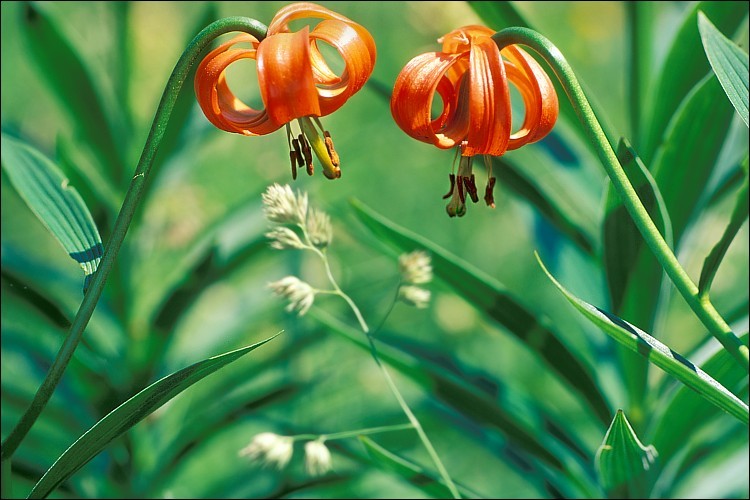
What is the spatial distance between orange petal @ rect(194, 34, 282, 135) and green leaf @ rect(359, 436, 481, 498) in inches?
11.2

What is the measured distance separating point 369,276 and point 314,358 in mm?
145

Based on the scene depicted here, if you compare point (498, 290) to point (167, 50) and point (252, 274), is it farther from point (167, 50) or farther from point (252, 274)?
point (167, 50)

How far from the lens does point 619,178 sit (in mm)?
409

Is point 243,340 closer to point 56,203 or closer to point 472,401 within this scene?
point 472,401

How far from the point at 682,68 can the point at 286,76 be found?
1.27 feet

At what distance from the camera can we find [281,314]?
85 centimetres

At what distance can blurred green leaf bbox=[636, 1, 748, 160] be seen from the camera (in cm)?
62

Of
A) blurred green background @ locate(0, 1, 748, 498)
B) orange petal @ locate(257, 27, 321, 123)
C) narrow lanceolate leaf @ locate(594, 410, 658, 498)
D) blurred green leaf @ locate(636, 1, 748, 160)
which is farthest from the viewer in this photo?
blurred green background @ locate(0, 1, 748, 498)

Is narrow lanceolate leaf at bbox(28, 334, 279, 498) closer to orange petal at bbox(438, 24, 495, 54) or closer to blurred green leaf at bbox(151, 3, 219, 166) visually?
orange petal at bbox(438, 24, 495, 54)

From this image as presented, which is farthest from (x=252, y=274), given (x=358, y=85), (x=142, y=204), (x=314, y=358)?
(x=358, y=85)

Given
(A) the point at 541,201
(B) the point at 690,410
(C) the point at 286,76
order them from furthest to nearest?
(A) the point at 541,201
(B) the point at 690,410
(C) the point at 286,76

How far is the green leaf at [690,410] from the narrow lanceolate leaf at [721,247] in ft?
0.39

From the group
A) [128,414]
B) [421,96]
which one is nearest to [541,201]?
[421,96]

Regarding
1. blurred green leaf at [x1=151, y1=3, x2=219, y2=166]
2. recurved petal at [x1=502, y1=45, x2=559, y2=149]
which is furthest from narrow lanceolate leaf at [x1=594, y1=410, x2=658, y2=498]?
blurred green leaf at [x1=151, y1=3, x2=219, y2=166]
